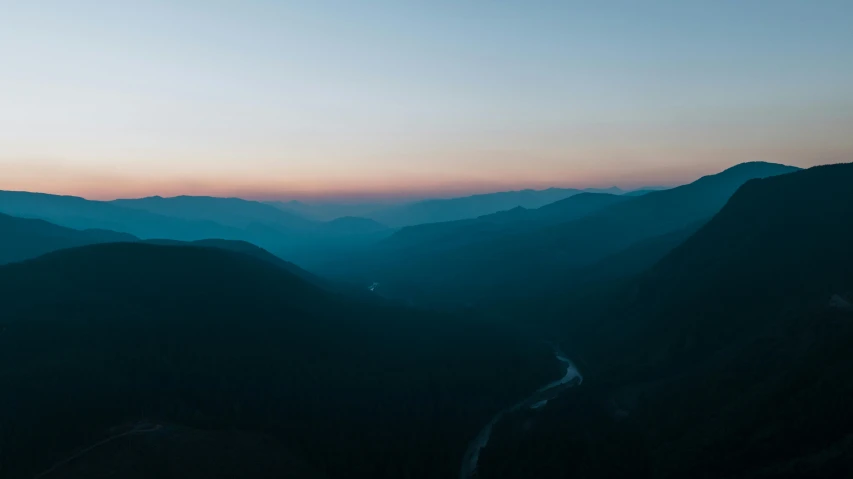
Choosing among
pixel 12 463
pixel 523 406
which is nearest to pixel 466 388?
pixel 523 406

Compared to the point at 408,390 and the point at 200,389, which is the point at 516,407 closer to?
the point at 408,390

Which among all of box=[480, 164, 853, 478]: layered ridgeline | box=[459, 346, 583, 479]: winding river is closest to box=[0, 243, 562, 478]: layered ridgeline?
box=[459, 346, 583, 479]: winding river

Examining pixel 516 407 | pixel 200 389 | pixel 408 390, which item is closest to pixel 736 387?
pixel 516 407

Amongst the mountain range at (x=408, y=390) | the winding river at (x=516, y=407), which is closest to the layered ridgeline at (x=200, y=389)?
the mountain range at (x=408, y=390)

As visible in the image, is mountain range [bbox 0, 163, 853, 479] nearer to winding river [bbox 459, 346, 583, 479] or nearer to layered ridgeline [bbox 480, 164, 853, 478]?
layered ridgeline [bbox 480, 164, 853, 478]

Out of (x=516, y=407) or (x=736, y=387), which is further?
(x=516, y=407)

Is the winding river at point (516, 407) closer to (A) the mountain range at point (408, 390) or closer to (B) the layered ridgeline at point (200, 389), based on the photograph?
(A) the mountain range at point (408, 390)
